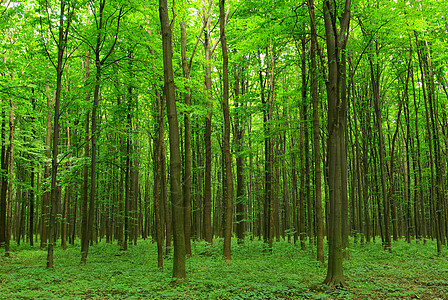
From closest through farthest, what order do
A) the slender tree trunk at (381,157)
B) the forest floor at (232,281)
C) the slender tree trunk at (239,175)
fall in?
the forest floor at (232,281) → the slender tree trunk at (381,157) → the slender tree trunk at (239,175)

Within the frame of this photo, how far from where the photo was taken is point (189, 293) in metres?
6.55

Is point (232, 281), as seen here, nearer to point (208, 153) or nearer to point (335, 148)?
point (335, 148)

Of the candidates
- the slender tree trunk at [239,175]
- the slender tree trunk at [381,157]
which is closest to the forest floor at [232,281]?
the slender tree trunk at [381,157]

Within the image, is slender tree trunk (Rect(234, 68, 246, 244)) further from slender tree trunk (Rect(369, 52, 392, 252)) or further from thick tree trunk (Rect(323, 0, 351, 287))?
thick tree trunk (Rect(323, 0, 351, 287))

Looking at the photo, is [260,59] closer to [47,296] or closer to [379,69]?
[379,69]

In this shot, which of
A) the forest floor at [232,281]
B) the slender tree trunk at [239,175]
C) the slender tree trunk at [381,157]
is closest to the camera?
the forest floor at [232,281]

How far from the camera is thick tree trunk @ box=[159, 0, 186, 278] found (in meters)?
7.39

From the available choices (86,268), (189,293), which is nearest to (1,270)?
(86,268)

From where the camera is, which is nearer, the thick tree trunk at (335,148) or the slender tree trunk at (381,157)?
the thick tree trunk at (335,148)

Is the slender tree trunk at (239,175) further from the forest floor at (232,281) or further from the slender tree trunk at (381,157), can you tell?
the slender tree trunk at (381,157)

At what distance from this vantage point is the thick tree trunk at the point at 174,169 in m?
7.39

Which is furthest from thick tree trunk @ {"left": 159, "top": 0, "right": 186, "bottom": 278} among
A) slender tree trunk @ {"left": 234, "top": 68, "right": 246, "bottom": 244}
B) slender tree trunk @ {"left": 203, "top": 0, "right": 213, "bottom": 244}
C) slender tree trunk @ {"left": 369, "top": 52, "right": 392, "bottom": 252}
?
slender tree trunk @ {"left": 369, "top": 52, "right": 392, "bottom": 252}

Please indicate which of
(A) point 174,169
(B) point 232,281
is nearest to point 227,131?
(A) point 174,169

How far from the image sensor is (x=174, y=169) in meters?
7.54
